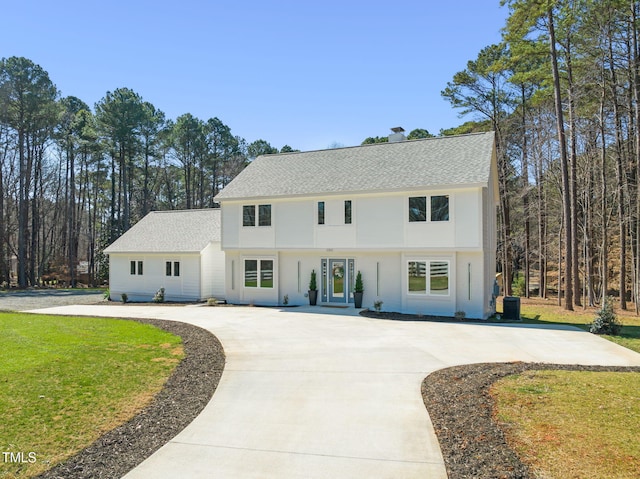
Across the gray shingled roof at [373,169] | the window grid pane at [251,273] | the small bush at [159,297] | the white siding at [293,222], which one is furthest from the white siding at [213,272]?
the white siding at [293,222]

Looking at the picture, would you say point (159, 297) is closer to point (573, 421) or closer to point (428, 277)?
point (428, 277)

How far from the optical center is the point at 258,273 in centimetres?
2072

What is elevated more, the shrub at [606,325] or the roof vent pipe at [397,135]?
the roof vent pipe at [397,135]

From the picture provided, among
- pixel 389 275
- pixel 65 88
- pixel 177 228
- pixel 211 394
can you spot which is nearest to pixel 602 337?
pixel 389 275

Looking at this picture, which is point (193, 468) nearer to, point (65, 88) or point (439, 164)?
point (439, 164)

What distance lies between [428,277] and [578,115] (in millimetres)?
13689

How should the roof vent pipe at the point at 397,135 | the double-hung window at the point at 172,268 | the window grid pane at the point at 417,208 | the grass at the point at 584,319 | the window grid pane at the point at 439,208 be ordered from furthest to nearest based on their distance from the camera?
1. the double-hung window at the point at 172,268
2. the roof vent pipe at the point at 397,135
3. the window grid pane at the point at 417,208
4. the window grid pane at the point at 439,208
5. the grass at the point at 584,319

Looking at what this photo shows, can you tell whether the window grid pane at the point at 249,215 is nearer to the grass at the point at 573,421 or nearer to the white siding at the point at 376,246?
the white siding at the point at 376,246

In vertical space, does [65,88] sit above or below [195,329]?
above

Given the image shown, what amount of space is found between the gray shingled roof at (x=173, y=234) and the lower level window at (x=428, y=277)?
37.4ft

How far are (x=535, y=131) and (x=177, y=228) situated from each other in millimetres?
23252

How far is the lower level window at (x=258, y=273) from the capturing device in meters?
20.5

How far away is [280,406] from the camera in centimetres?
669

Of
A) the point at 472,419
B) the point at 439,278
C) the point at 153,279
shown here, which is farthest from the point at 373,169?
the point at 472,419
